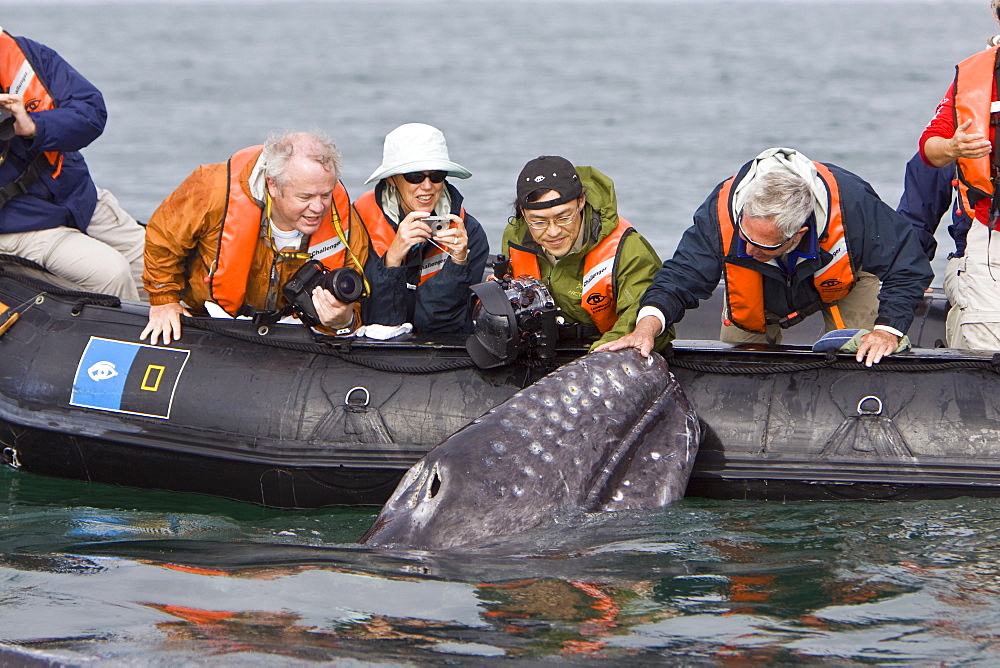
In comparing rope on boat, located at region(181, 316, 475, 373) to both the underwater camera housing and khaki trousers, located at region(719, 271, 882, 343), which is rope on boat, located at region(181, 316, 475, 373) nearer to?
the underwater camera housing

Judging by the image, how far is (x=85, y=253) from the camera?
20.8 feet

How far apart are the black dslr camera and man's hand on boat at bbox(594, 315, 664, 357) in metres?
1.16

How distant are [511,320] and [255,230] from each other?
138cm

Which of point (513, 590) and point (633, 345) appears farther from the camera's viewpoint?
point (633, 345)

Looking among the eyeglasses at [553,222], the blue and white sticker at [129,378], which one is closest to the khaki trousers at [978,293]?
the eyeglasses at [553,222]

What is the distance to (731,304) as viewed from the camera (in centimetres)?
567

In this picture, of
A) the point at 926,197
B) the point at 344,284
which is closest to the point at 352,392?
the point at 344,284

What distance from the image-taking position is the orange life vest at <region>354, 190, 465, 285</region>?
5.75 m

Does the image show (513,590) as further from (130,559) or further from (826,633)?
(130,559)

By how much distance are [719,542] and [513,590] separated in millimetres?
1082

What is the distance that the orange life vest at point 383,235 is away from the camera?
5.75 m

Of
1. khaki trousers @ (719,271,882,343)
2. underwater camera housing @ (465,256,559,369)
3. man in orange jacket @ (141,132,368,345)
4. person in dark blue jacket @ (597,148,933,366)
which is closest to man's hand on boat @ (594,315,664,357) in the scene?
person in dark blue jacket @ (597,148,933,366)

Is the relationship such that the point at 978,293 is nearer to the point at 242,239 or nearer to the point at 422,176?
the point at 422,176

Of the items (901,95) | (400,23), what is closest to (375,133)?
(901,95)
